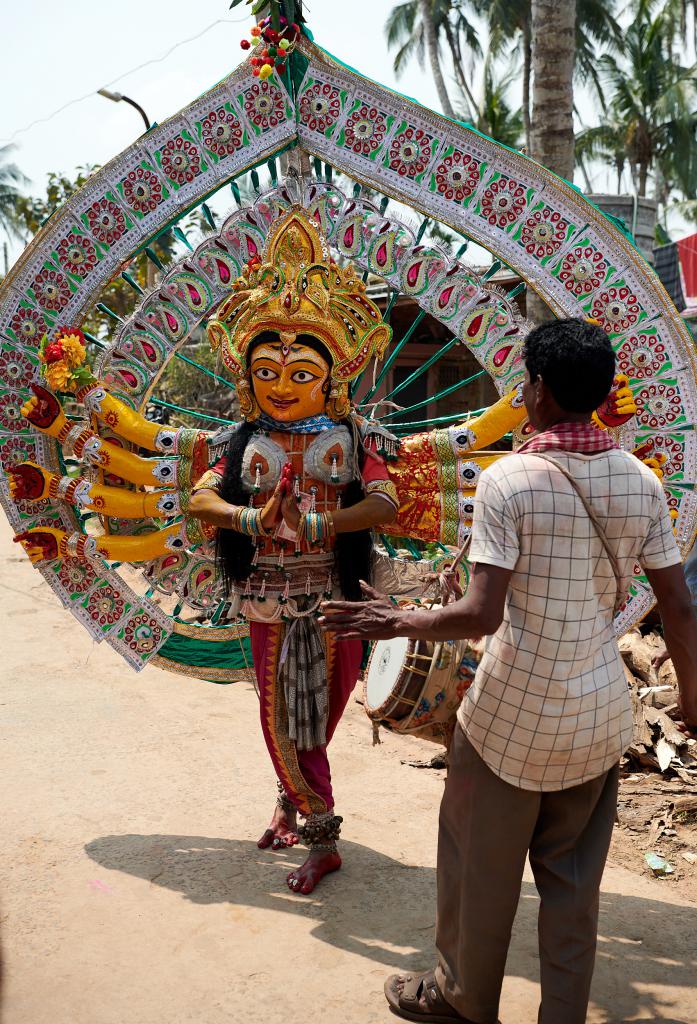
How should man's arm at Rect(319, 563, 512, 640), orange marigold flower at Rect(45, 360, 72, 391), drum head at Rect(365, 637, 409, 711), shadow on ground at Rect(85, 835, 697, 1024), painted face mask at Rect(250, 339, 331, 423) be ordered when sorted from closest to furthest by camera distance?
man's arm at Rect(319, 563, 512, 640) < shadow on ground at Rect(85, 835, 697, 1024) < drum head at Rect(365, 637, 409, 711) < painted face mask at Rect(250, 339, 331, 423) < orange marigold flower at Rect(45, 360, 72, 391)

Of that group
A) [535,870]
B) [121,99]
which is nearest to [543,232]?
[535,870]

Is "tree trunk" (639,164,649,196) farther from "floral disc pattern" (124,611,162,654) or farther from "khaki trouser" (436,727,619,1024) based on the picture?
"khaki trouser" (436,727,619,1024)

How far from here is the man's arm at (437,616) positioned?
6.90ft

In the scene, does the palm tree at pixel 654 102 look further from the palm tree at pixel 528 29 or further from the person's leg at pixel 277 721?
the person's leg at pixel 277 721

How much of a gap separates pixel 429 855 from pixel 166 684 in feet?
8.60

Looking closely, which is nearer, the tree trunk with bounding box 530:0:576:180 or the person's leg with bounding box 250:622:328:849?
the person's leg with bounding box 250:622:328:849

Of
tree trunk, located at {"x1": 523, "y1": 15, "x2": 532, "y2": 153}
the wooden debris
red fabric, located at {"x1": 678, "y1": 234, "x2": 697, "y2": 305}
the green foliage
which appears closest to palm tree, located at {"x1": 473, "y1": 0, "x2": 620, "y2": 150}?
tree trunk, located at {"x1": 523, "y1": 15, "x2": 532, "y2": 153}

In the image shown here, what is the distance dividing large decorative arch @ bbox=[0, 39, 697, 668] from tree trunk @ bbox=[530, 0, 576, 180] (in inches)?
93.1

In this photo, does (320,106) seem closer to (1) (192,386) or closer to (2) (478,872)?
(2) (478,872)

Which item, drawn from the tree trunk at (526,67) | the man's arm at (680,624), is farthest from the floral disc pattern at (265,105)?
the tree trunk at (526,67)

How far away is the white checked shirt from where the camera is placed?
83.8 inches

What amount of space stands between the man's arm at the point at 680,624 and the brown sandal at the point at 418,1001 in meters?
1.10

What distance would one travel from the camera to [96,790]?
4234mm

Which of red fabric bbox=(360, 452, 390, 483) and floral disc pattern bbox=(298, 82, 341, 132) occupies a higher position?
floral disc pattern bbox=(298, 82, 341, 132)
